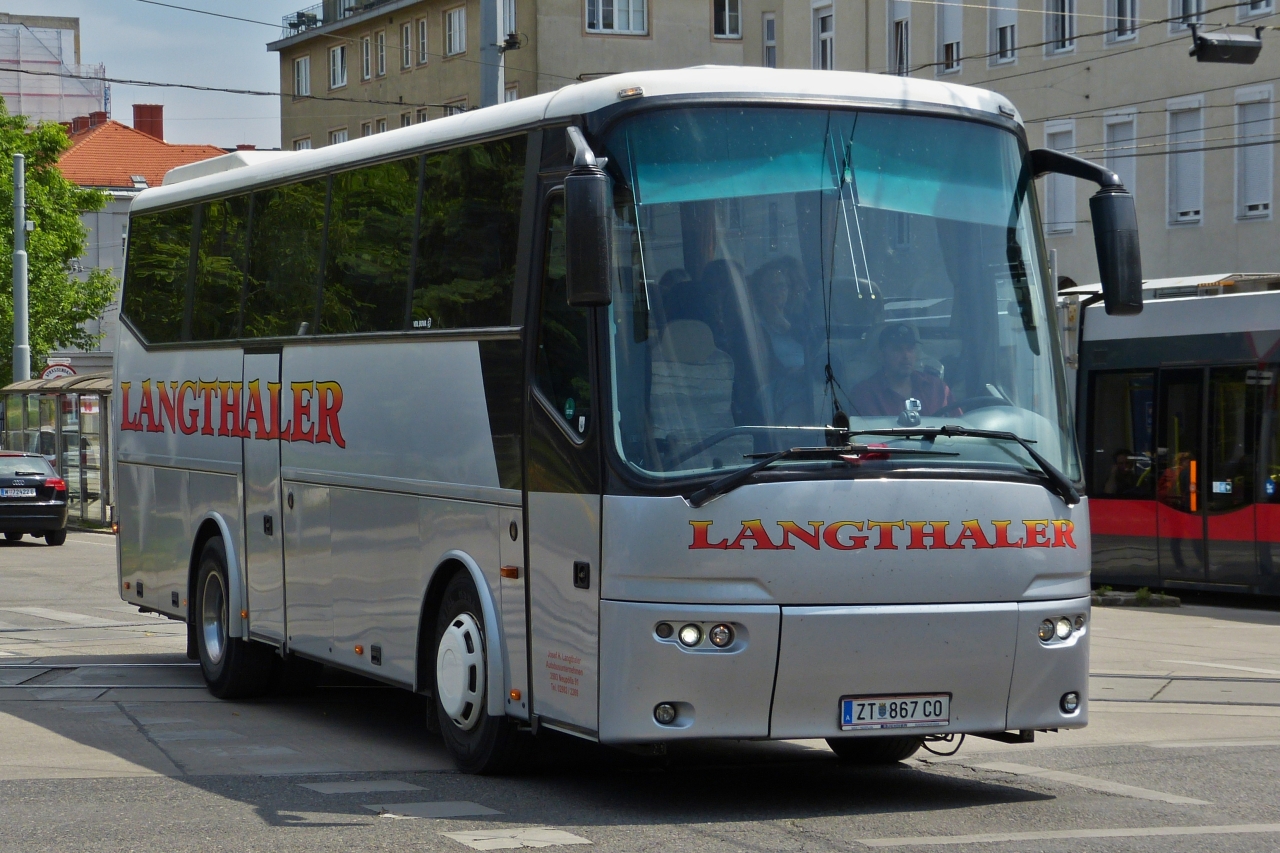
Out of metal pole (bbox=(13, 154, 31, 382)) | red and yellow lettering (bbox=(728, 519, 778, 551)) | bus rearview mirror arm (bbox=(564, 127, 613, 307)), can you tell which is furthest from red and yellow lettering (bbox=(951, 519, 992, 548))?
metal pole (bbox=(13, 154, 31, 382))

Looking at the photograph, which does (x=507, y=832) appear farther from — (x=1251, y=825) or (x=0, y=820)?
(x=1251, y=825)

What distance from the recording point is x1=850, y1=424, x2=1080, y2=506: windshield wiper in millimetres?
8180

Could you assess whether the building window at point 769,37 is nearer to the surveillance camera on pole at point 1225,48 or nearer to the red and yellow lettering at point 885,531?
the surveillance camera on pole at point 1225,48

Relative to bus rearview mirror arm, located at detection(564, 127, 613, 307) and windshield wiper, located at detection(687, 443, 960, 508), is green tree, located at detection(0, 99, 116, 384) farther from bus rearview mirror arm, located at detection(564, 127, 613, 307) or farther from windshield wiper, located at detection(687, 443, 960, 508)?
windshield wiper, located at detection(687, 443, 960, 508)

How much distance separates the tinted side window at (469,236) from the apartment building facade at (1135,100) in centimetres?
2548

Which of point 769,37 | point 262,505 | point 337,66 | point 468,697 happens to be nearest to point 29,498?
point 262,505

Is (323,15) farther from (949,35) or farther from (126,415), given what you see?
(126,415)

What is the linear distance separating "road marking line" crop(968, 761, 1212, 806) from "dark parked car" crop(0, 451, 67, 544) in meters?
24.0

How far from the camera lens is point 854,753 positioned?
1006cm

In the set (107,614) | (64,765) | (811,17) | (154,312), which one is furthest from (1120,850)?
(811,17)

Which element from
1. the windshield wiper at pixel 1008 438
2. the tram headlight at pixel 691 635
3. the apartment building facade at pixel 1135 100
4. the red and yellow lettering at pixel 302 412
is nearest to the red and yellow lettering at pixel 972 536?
the windshield wiper at pixel 1008 438

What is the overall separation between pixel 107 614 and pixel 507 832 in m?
12.0

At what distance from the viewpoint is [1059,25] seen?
39.6 metres

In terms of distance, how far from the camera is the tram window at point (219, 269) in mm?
12719
